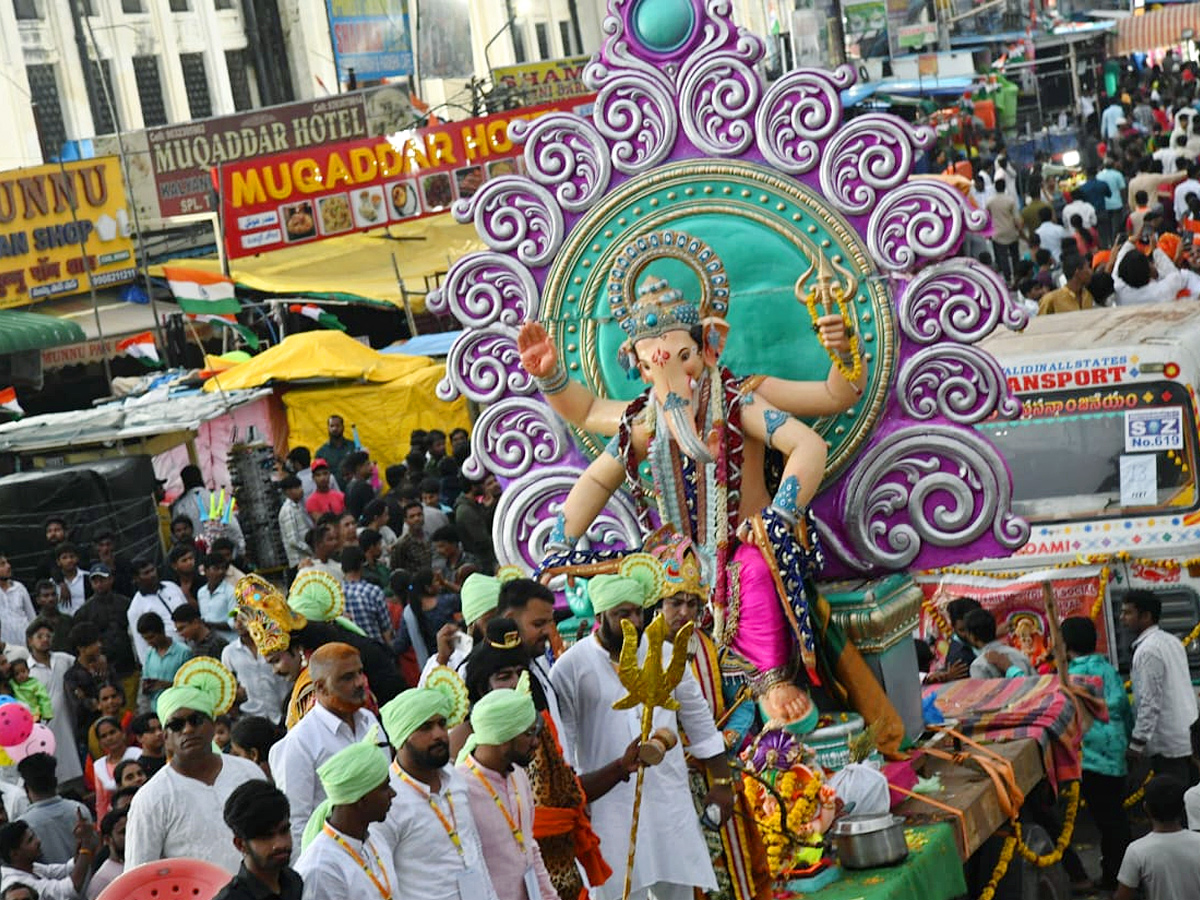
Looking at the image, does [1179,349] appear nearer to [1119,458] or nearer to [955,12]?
[1119,458]

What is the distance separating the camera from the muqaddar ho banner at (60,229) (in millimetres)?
21516

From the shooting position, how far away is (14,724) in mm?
9094

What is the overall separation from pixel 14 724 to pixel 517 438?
2.51 metres

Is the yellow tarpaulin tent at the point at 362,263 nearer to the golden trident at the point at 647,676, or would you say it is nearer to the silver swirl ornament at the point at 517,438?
the silver swirl ornament at the point at 517,438

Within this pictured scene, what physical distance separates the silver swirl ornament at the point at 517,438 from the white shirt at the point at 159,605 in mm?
3206

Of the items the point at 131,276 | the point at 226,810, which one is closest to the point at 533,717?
the point at 226,810

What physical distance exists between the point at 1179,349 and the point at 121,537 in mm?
7409

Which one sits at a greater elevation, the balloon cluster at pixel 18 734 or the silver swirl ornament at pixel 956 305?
the silver swirl ornament at pixel 956 305

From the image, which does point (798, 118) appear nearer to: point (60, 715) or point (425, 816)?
point (425, 816)

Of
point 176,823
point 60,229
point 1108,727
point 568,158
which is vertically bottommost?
point 1108,727

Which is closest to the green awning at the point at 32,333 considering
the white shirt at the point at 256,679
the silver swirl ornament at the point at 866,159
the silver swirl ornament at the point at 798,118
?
the white shirt at the point at 256,679

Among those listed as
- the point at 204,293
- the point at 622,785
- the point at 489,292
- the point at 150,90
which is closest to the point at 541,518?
the point at 489,292

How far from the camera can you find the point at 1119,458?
11.1 m

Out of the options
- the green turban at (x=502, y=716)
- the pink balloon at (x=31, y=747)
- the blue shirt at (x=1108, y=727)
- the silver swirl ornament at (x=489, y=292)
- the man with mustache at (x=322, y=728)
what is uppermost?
→ the silver swirl ornament at (x=489, y=292)
